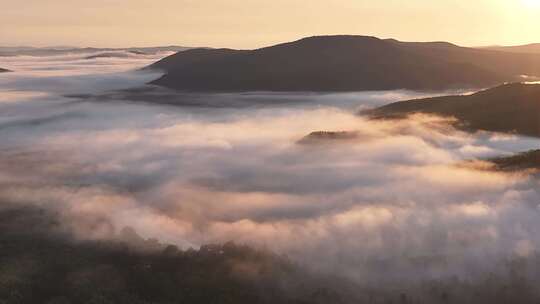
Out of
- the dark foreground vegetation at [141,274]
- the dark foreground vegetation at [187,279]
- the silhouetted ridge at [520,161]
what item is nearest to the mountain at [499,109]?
the silhouetted ridge at [520,161]

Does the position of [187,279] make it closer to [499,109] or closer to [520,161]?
[520,161]

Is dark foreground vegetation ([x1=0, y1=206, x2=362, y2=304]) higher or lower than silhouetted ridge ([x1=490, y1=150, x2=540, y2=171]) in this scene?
lower

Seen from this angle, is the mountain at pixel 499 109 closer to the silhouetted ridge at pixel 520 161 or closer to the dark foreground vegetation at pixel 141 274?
the silhouetted ridge at pixel 520 161

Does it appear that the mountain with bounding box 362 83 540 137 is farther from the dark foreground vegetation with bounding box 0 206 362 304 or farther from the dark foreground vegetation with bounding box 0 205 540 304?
the dark foreground vegetation with bounding box 0 206 362 304

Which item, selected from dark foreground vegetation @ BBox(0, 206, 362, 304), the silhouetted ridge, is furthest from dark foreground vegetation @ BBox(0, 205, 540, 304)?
the silhouetted ridge

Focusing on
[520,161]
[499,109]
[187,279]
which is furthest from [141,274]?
[499,109]
